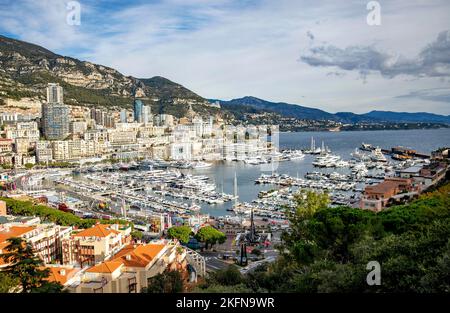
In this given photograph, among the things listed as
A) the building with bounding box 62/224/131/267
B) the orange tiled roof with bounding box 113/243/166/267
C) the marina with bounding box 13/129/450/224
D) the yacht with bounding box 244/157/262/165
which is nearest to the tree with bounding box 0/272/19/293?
the orange tiled roof with bounding box 113/243/166/267

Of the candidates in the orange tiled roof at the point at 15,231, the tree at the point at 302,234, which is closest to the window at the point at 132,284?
the tree at the point at 302,234

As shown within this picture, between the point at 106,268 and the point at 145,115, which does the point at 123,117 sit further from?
the point at 106,268

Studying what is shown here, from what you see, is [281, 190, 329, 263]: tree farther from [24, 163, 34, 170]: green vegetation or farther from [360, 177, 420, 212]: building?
[24, 163, 34, 170]: green vegetation

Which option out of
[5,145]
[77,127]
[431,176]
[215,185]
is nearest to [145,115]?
[77,127]

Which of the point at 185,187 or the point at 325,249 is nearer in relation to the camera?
the point at 325,249

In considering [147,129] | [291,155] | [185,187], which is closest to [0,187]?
[185,187]

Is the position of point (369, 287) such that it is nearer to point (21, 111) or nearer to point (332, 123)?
point (21, 111)
